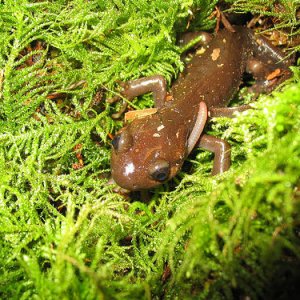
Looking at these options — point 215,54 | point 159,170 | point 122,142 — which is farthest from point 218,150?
point 215,54

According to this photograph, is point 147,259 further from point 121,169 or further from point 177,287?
point 121,169

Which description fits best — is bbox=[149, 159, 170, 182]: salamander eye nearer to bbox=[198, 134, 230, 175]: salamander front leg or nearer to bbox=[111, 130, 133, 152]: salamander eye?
bbox=[111, 130, 133, 152]: salamander eye

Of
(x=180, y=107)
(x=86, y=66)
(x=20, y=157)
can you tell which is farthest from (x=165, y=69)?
(x=20, y=157)

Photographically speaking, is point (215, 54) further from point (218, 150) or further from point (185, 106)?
point (218, 150)

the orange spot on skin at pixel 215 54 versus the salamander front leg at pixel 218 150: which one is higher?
the orange spot on skin at pixel 215 54

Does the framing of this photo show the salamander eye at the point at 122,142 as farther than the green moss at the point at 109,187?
Yes

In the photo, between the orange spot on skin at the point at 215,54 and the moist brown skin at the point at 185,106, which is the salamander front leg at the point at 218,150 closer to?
the moist brown skin at the point at 185,106

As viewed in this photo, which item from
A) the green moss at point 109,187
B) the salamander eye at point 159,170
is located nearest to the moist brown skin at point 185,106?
the salamander eye at point 159,170
